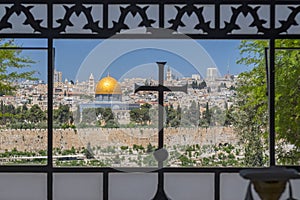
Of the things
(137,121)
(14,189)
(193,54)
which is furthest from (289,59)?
(14,189)

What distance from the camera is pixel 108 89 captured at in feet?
18.5

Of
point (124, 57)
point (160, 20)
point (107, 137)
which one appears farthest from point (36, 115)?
point (160, 20)

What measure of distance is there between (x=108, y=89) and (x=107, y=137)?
0.41m

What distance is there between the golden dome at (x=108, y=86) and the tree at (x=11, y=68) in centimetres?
60

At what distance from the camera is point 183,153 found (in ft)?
18.6

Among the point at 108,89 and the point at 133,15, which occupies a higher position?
the point at 133,15

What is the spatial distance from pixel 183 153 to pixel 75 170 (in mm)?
973

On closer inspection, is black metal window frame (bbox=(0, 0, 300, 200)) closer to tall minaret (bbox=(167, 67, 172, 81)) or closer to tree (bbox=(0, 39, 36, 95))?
tall minaret (bbox=(167, 67, 172, 81))

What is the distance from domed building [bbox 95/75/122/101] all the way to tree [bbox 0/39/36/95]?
0.60 metres

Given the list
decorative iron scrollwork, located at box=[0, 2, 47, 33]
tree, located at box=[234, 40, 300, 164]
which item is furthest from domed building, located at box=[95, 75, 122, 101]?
tree, located at box=[234, 40, 300, 164]

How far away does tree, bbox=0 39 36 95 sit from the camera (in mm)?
5711

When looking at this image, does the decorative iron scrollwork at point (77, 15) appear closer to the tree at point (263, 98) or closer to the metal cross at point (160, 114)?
Result: the metal cross at point (160, 114)

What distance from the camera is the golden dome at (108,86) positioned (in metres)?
5.52

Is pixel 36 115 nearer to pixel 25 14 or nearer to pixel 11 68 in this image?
pixel 11 68
